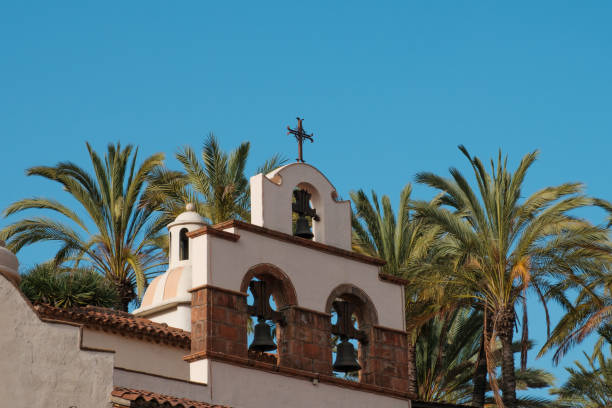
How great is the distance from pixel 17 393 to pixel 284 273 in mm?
6027

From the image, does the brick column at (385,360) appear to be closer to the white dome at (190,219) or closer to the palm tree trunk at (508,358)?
the palm tree trunk at (508,358)

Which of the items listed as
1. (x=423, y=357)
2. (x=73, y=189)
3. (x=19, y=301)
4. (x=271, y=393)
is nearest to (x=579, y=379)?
(x=423, y=357)

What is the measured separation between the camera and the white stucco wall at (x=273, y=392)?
789 inches

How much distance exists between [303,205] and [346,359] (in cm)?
291

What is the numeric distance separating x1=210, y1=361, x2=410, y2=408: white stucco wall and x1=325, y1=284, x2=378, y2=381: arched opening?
622mm

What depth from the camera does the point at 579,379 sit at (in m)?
37.1

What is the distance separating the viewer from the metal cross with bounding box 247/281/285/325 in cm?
2138

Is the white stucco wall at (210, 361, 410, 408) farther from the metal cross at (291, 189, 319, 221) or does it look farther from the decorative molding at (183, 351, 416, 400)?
the metal cross at (291, 189, 319, 221)

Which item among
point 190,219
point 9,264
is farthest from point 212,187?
point 9,264

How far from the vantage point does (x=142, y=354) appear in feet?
81.0

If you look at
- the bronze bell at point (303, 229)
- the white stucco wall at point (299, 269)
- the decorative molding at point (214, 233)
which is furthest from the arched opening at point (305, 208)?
the decorative molding at point (214, 233)

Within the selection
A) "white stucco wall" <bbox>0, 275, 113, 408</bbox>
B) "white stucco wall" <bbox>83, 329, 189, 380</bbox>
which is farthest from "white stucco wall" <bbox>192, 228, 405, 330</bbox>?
"white stucco wall" <bbox>83, 329, 189, 380</bbox>

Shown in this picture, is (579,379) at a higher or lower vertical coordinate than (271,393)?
higher

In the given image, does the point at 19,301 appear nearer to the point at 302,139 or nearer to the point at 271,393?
the point at 271,393
